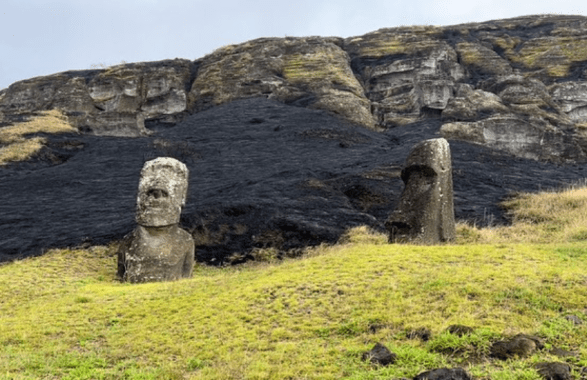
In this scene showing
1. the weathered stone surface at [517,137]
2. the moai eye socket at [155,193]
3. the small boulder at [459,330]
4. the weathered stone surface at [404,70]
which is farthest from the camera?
the weathered stone surface at [404,70]

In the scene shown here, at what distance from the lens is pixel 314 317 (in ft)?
31.5

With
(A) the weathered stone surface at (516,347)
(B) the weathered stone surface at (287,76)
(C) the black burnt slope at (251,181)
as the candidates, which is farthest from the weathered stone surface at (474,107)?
(A) the weathered stone surface at (516,347)

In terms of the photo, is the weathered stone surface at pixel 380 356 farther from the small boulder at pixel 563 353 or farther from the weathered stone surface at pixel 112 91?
the weathered stone surface at pixel 112 91

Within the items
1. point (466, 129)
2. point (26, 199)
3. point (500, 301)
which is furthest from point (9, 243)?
point (466, 129)

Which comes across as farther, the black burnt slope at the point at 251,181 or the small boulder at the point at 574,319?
the black burnt slope at the point at 251,181

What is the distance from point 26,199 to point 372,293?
2068 cm

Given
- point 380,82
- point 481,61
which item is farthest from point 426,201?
point 481,61

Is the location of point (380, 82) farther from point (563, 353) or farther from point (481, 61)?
point (563, 353)

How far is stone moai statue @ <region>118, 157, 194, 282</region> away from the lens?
1509 cm

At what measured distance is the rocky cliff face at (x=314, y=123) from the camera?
22.5 meters

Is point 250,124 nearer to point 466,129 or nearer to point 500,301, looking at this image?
point 466,129

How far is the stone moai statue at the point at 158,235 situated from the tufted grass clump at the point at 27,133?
21444 millimetres

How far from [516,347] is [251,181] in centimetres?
1963

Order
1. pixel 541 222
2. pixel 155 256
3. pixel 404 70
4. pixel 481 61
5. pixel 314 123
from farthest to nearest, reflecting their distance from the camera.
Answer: pixel 481 61, pixel 404 70, pixel 314 123, pixel 541 222, pixel 155 256
